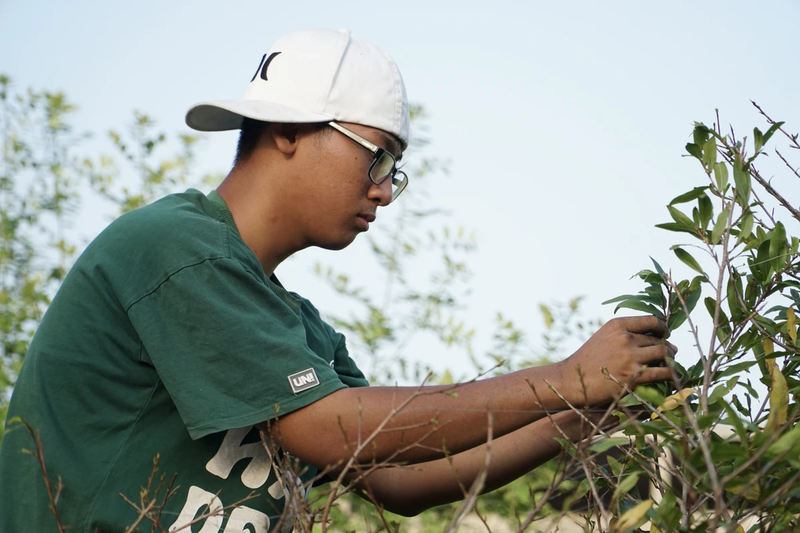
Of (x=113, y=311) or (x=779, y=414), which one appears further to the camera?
(x=113, y=311)

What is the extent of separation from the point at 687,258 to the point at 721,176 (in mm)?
Answer: 182

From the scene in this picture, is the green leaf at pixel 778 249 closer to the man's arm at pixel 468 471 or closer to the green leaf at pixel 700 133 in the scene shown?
the green leaf at pixel 700 133

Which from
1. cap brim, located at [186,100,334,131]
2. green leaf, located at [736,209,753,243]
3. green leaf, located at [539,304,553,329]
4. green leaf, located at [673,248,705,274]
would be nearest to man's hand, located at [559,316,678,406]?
green leaf, located at [673,248,705,274]

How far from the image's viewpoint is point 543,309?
170 inches

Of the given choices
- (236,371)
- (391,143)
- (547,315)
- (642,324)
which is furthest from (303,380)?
(547,315)

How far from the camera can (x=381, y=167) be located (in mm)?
2178

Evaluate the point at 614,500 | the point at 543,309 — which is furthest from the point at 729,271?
the point at 543,309

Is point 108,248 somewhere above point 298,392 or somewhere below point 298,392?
above

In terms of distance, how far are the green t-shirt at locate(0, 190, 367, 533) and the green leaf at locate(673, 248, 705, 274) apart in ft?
2.51

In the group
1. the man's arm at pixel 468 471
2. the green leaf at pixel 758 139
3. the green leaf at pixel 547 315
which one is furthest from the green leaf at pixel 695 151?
the green leaf at pixel 547 315

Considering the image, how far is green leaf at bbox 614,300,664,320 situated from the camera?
1755 millimetres

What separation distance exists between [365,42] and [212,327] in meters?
1.07

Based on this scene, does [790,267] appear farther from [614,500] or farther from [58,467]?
[58,467]

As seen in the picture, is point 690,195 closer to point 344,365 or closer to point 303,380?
point 303,380
